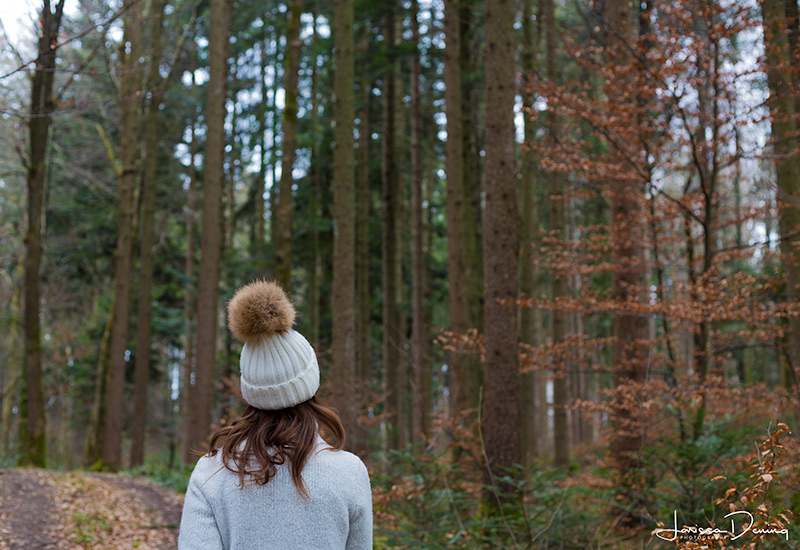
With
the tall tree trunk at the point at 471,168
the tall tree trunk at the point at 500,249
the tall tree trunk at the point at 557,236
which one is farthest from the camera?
the tall tree trunk at the point at 557,236

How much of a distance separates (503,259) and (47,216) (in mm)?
17110

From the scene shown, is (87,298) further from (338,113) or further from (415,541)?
(415,541)

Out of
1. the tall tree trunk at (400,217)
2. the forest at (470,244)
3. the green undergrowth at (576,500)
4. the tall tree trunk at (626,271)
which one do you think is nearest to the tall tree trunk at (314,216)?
the forest at (470,244)

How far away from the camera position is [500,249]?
8.55 metres

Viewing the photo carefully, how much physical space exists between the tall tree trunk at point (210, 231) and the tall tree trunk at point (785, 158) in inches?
366

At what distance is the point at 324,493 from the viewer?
2.06 metres

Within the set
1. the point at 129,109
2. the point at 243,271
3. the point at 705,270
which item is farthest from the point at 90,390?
the point at 705,270

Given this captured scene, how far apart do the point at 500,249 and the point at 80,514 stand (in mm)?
6289

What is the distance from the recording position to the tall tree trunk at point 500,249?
826cm

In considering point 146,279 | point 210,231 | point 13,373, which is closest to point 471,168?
point 210,231

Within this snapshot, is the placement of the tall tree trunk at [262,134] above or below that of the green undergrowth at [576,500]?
above

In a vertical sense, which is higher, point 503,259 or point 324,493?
point 503,259

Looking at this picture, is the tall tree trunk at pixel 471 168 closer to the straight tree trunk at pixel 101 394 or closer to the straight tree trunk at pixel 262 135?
the straight tree trunk at pixel 262 135

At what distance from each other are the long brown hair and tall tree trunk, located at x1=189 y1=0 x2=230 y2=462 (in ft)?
35.5
